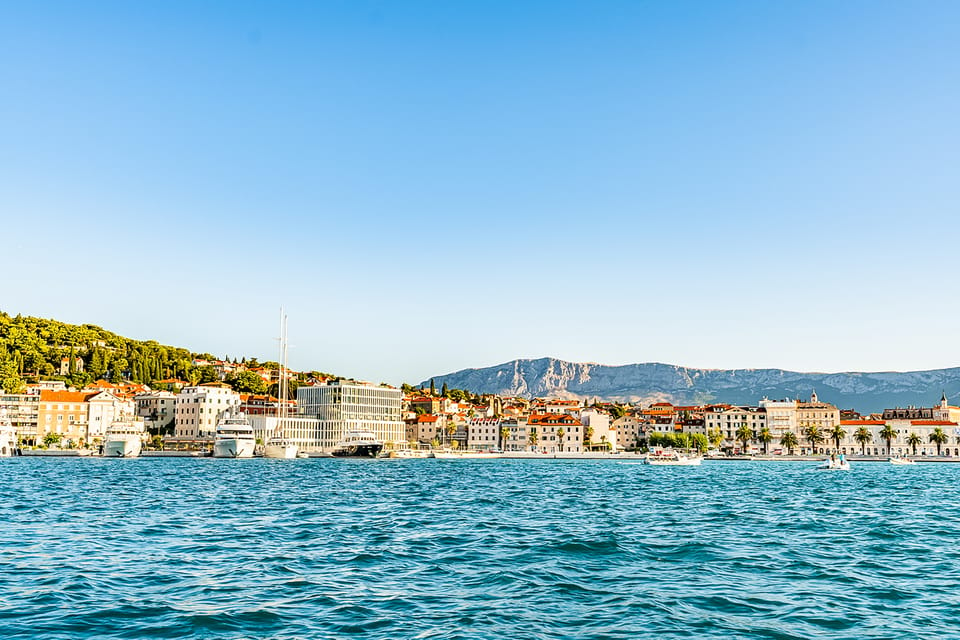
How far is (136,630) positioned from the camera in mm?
11625

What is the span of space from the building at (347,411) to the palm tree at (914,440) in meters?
84.4

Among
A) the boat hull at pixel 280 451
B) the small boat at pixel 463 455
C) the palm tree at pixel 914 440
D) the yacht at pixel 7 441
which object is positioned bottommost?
the small boat at pixel 463 455

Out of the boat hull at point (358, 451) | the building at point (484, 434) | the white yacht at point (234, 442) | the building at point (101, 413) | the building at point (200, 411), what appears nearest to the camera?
the white yacht at point (234, 442)

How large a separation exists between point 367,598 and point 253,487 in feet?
101

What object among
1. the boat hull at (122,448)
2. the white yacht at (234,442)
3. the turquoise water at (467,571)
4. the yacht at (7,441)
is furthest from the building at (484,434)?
the turquoise water at (467,571)

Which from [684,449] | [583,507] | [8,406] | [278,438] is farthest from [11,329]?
[583,507]

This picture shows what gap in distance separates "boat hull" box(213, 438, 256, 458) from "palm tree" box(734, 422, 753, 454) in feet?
273

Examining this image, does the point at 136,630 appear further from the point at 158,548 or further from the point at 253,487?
the point at 253,487

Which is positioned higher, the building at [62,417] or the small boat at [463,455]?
the building at [62,417]

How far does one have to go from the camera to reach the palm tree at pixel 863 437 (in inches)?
→ 5802

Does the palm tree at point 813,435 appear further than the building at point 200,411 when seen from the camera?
Yes

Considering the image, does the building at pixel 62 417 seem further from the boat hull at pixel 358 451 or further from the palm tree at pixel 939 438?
the palm tree at pixel 939 438

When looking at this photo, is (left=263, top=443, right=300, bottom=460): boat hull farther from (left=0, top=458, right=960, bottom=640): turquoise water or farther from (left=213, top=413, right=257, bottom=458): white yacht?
(left=0, top=458, right=960, bottom=640): turquoise water

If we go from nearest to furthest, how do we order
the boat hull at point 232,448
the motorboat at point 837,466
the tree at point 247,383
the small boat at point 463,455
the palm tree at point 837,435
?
1. the motorboat at point 837,466
2. the boat hull at point 232,448
3. the small boat at point 463,455
4. the palm tree at point 837,435
5. the tree at point 247,383
